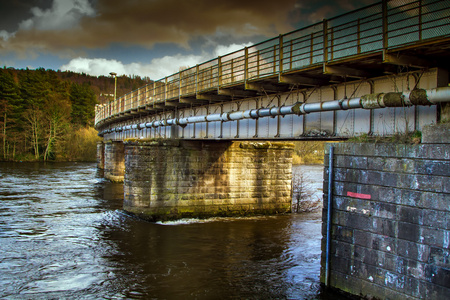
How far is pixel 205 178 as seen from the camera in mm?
20172

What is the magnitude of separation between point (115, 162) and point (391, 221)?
32.6 meters

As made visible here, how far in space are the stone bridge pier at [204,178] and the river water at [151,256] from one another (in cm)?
93

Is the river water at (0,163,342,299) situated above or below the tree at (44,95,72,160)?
below

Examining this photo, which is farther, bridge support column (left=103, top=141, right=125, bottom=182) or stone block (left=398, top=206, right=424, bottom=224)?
bridge support column (left=103, top=141, right=125, bottom=182)

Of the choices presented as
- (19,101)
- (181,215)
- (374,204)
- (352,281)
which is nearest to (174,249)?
(181,215)

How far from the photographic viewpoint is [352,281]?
8836 millimetres

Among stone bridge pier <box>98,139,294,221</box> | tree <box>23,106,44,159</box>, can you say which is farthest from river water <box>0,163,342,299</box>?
tree <box>23,106,44,159</box>

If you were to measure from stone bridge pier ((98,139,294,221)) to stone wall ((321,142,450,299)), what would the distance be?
36.2 feet

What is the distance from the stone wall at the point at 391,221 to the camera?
285 inches

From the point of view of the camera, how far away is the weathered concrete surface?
7.20m

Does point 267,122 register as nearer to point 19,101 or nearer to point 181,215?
point 181,215

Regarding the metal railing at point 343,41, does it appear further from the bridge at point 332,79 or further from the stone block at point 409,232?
the stone block at point 409,232

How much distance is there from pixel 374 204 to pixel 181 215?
1258cm

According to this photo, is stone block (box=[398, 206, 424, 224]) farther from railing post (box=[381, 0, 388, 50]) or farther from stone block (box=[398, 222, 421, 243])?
railing post (box=[381, 0, 388, 50])
